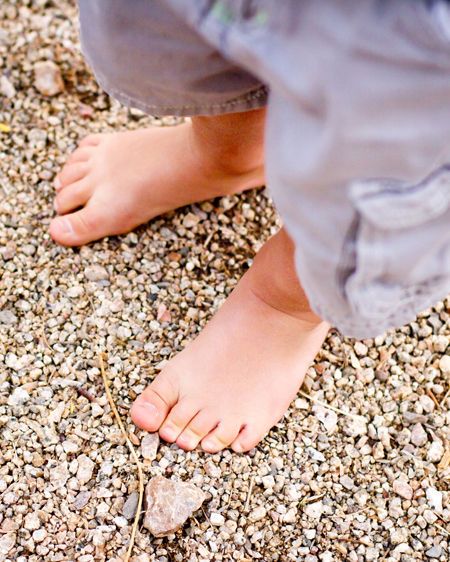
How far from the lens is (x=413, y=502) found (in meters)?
1.26

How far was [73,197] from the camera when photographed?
147 cm

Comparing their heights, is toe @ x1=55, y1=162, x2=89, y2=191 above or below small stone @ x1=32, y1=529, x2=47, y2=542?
above

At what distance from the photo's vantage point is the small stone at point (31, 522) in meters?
1.18

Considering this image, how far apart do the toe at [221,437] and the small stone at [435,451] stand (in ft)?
1.05

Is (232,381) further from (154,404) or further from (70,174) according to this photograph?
(70,174)

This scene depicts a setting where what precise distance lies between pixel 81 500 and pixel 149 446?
0.43 feet

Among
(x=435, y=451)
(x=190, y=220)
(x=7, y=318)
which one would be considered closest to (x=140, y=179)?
(x=190, y=220)

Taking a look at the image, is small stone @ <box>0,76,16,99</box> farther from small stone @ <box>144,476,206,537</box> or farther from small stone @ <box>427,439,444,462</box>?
small stone @ <box>427,439,444,462</box>

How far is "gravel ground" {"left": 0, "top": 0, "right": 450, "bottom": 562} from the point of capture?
120 cm

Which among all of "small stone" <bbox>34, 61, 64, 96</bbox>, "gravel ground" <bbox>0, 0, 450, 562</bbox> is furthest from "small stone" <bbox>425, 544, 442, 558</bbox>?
"small stone" <bbox>34, 61, 64, 96</bbox>

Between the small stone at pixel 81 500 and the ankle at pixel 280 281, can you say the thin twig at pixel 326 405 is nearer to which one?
the ankle at pixel 280 281

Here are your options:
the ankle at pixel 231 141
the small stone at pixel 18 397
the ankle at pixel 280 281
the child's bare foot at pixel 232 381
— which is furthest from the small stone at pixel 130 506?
the ankle at pixel 231 141

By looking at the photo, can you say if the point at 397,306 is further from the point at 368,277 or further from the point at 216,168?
the point at 216,168

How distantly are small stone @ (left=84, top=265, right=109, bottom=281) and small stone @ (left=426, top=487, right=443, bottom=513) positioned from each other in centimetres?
66
